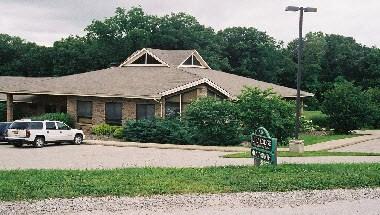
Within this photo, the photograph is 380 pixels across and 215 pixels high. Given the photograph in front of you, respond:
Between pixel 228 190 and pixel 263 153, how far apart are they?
4.79 metres

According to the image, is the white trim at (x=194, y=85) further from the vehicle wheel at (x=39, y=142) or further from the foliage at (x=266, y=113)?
the vehicle wheel at (x=39, y=142)

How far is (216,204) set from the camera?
37.7 ft

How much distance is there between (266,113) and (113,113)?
11.5 metres

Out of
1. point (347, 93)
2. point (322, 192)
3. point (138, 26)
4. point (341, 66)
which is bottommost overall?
point (322, 192)

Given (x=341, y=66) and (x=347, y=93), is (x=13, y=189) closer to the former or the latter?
(x=347, y=93)

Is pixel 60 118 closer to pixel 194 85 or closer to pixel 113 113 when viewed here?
pixel 113 113

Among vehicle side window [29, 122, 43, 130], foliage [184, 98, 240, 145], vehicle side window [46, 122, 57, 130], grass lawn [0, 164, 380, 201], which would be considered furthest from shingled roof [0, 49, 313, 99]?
grass lawn [0, 164, 380, 201]

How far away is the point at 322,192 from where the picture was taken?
12.9 m

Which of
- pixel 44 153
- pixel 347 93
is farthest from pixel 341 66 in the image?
pixel 44 153

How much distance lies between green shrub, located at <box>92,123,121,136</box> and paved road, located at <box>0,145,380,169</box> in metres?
5.96

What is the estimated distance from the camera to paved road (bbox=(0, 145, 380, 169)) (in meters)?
20.5

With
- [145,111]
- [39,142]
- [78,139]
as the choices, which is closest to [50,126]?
[39,142]

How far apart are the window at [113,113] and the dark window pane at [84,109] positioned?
5.62 feet

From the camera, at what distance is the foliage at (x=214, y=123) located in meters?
30.5
